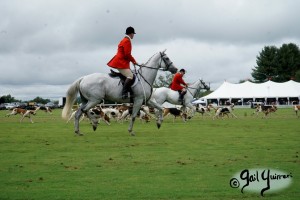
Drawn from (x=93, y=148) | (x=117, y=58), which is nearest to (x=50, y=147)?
(x=93, y=148)

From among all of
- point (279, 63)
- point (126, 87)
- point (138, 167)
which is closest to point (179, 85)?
point (126, 87)

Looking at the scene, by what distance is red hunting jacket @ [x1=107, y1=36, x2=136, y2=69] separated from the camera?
1691cm

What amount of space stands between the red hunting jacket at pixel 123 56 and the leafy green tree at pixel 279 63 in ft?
352

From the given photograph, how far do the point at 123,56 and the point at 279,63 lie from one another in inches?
4351

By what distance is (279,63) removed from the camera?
121562 mm

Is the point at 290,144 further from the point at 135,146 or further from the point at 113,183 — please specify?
the point at 113,183

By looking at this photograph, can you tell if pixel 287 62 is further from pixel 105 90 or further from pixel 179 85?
pixel 105 90

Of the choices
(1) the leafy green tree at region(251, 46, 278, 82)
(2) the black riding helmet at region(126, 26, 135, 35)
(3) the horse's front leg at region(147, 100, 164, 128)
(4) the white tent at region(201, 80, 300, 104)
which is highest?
(1) the leafy green tree at region(251, 46, 278, 82)
